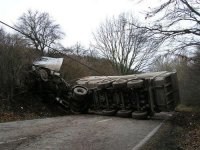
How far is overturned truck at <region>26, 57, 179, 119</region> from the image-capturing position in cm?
2041

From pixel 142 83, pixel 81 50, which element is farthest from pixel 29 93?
pixel 81 50

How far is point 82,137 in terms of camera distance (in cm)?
1270

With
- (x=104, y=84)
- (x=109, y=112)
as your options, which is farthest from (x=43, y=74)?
(x=109, y=112)

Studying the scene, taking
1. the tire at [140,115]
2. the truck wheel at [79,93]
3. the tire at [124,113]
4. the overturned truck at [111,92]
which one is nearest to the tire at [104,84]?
the overturned truck at [111,92]

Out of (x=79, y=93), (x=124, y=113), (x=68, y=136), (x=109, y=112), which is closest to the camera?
(x=68, y=136)

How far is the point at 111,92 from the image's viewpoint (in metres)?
22.3

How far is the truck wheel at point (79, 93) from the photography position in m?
22.8

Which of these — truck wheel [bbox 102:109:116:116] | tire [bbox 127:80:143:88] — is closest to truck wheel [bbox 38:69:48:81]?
truck wheel [bbox 102:109:116:116]

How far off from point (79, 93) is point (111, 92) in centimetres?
193

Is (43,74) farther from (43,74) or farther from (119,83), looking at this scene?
(119,83)

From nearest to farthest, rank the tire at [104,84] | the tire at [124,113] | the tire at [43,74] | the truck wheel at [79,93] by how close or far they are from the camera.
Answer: the tire at [124,113]
the tire at [43,74]
the tire at [104,84]
the truck wheel at [79,93]

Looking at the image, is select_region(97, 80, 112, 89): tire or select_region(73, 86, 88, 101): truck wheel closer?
select_region(97, 80, 112, 89): tire

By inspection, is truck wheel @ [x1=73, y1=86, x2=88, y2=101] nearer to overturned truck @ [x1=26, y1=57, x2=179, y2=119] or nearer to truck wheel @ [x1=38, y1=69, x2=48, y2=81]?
overturned truck @ [x1=26, y1=57, x2=179, y2=119]

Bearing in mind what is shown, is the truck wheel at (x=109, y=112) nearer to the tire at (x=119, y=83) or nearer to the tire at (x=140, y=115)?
the tire at (x=119, y=83)
